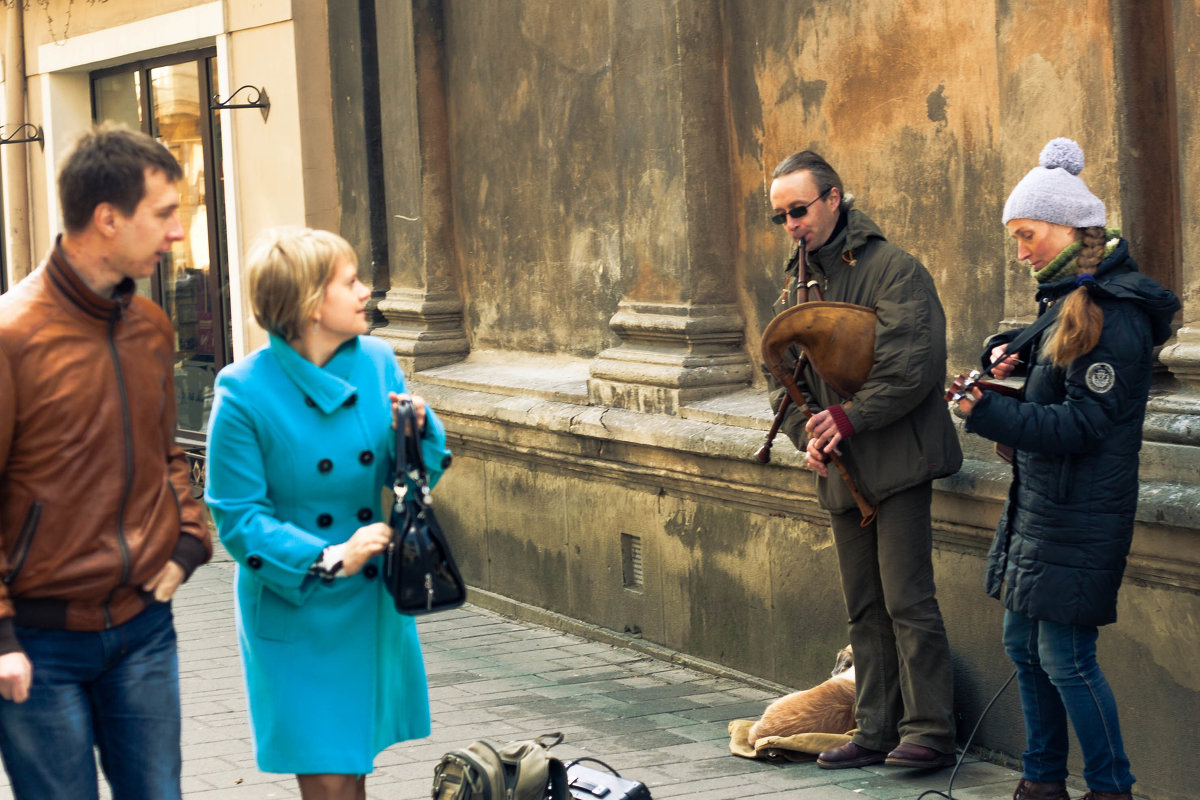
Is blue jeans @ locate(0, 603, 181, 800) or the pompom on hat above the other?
the pompom on hat

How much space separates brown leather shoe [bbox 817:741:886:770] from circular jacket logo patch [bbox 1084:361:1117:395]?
1.72 meters

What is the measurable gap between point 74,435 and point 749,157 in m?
4.32

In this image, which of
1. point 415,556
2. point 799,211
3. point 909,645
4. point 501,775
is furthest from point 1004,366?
point 415,556

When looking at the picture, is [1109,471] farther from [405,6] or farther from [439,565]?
[405,6]

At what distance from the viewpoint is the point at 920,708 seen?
16.9ft

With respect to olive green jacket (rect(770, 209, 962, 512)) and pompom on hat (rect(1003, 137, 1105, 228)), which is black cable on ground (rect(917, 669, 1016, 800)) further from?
pompom on hat (rect(1003, 137, 1105, 228))

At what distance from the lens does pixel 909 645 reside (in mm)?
5152

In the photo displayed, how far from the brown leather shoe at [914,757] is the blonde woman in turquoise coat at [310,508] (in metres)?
2.17

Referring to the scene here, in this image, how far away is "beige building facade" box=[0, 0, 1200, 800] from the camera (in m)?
4.88

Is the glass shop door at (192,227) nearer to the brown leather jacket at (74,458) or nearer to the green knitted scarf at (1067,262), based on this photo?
the green knitted scarf at (1067,262)

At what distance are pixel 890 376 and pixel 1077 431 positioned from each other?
38.1 inches

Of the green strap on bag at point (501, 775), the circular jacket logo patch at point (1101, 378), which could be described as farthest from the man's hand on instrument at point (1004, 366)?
the green strap on bag at point (501, 775)

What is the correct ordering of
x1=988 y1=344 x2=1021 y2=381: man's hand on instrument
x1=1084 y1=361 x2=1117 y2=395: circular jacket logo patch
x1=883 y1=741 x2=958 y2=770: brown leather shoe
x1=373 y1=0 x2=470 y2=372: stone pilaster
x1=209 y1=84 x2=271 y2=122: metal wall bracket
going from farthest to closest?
x1=209 y1=84 x2=271 y2=122: metal wall bracket < x1=373 y1=0 x2=470 y2=372: stone pilaster < x1=883 y1=741 x2=958 y2=770: brown leather shoe < x1=988 y1=344 x2=1021 y2=381: man's hand on instrument < x1=1084 y1=361 x2=1117 y2=395: circular jacket logo patch

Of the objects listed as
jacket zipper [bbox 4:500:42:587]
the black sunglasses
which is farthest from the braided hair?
jacket zipper [bbox 4:500:42:587]
